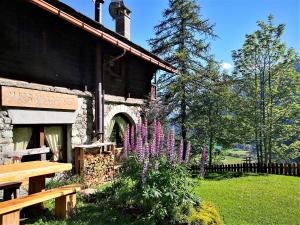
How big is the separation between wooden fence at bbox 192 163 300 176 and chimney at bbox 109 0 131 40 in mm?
8213

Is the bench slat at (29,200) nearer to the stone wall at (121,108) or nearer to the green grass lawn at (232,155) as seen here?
the stone wall at (121,108)

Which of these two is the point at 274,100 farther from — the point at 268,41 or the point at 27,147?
the point at 27,147

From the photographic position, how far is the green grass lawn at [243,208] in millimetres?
5309

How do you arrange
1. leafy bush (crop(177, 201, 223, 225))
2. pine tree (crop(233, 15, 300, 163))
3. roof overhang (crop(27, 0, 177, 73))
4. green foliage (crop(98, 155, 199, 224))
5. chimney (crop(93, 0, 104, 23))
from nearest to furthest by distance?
green foliage (crop(98, 155, 199, 224)) < leafy bush (crop(177, 201, 223, 225)) < roof overhang (crop(27, 0, 177, 73)) < chimney (crop(93, 0, 104, 23)) < pine tree (crop(233, 15, 300, 163))

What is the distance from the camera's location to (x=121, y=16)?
43.6ft

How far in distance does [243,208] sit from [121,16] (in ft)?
31.7

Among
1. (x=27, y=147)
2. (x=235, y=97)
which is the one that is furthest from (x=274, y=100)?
(x=27, y=147)

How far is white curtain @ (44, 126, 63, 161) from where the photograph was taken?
8.29 m

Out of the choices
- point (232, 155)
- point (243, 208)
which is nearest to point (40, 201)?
point (243, 208)

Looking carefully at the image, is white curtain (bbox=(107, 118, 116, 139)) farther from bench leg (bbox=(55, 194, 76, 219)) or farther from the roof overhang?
bench leg (bbox=(55, 194, 76, 219))

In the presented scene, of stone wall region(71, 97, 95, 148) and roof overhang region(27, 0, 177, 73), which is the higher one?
roof overhang region(27, 0, 177, 73)

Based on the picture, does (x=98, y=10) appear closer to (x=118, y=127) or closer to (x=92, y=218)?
(x=118, y=127)

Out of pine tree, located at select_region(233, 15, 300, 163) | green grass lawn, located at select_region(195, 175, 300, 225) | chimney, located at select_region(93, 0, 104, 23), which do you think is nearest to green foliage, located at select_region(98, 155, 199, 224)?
green grass lawn, located at select_region(195, 175, 300, 225)

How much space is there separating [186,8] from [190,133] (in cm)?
757
